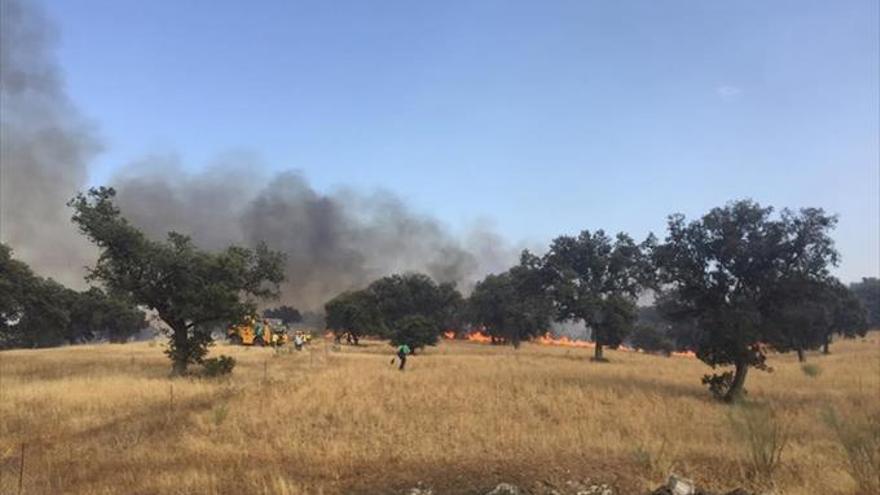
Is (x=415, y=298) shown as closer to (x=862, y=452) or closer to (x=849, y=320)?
(x=849, y=320)

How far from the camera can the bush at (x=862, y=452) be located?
10.9 m

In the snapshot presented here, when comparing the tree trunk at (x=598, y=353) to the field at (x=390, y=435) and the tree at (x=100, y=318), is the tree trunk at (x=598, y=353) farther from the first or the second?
the tree at (x=100, y=318)

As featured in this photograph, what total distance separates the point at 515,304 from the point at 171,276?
57.5 meters

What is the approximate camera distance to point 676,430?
18.3 m

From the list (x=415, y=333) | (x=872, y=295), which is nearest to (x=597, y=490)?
(x=415, y=333)

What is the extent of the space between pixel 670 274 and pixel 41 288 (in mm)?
49464

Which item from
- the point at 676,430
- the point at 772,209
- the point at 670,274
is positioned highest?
the point at 772,209

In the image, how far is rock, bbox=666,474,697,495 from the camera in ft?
32.4

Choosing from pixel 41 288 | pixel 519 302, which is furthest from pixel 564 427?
pixel 519 302

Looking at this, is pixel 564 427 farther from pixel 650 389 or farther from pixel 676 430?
pixel 650 389

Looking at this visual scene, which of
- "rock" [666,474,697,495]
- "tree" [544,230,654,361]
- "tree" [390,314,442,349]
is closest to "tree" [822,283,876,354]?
"tree" [544,230,654,361]

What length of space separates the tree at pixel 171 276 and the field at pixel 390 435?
4662 millimetres

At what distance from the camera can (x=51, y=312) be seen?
2424 inches

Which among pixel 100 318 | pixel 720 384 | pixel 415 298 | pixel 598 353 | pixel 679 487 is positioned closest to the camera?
pixel 679 487
